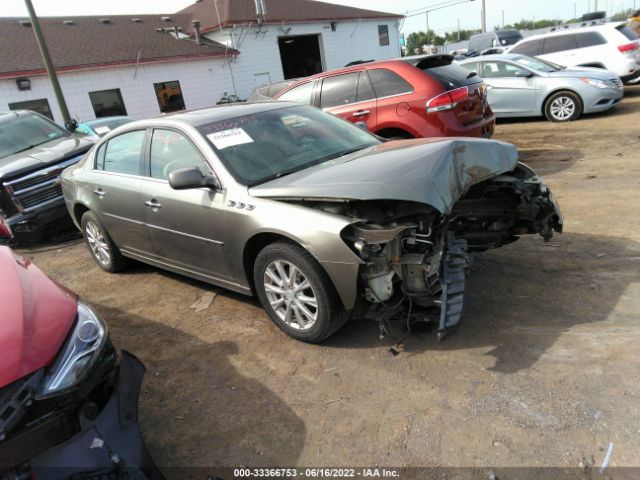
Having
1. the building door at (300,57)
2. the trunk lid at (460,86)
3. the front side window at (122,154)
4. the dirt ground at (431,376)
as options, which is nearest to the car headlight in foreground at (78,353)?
the dirt ground at (431,376)

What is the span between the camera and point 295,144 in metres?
3.99

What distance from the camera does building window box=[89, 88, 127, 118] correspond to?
2067 cm

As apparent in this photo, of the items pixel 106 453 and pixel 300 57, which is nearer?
pixel 106 453

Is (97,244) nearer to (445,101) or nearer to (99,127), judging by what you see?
(445,101)

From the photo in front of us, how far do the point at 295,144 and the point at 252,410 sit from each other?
2.10 meters

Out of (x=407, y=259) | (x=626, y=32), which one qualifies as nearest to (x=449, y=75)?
(x=407, y=259)

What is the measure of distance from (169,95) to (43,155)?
16889 mm

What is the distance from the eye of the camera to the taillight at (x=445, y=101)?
245 inches

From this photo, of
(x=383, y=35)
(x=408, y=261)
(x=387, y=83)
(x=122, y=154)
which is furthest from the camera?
(x=383, y=35)

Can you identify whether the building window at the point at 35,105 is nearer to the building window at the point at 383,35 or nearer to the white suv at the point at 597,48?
the white suv at the point at 597,48

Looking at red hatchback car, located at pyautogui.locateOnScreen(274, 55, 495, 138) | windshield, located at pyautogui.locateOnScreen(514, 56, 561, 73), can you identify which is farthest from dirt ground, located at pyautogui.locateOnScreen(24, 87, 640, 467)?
windshield, located at pyautogui.locateOnScreen(514, 56, 561, 73)

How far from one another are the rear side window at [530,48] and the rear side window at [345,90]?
8.22 meters

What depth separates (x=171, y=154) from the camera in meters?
4.09

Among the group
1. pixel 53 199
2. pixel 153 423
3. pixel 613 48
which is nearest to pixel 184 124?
pixel 153 423
